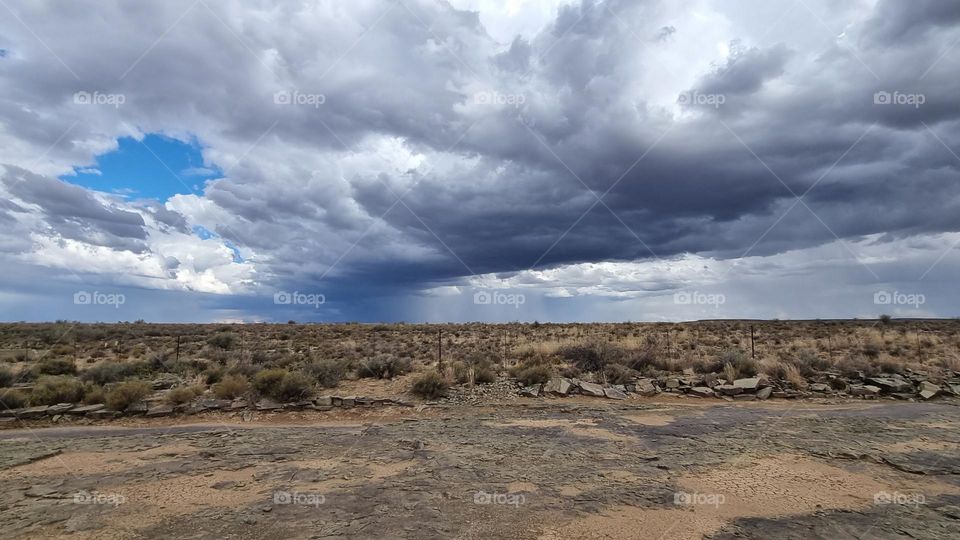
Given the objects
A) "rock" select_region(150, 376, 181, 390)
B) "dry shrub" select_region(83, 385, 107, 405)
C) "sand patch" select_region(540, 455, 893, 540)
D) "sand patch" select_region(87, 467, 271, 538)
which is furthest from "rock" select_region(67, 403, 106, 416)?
"sand patch" select_region(540, 455, 893, 540)

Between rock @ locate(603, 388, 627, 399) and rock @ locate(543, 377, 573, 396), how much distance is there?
114 cm

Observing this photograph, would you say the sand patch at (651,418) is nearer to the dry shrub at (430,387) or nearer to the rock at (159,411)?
the dry shrub at (430,387)

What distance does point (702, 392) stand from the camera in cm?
1577

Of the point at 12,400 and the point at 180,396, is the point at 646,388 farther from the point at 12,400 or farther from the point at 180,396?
the point at 12,400

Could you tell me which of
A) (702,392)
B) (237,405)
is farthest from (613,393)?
(237,405)

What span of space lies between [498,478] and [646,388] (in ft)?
33.8

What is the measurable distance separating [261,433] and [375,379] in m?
7.87

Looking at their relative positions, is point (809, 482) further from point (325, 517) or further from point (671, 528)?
point (325, 517)

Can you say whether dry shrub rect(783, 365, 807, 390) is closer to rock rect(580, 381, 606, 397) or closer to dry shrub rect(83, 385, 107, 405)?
rock rect(580, 381, 606, 397)

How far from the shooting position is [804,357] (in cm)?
2014

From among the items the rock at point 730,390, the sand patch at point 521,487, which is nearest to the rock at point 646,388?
the rock at point 730,390

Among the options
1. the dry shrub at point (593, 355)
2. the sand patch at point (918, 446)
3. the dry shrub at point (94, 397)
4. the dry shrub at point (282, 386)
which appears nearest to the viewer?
the sand patch at point (918, 446)

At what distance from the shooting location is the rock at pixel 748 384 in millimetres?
15867

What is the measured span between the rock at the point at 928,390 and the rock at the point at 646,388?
25.9ft
